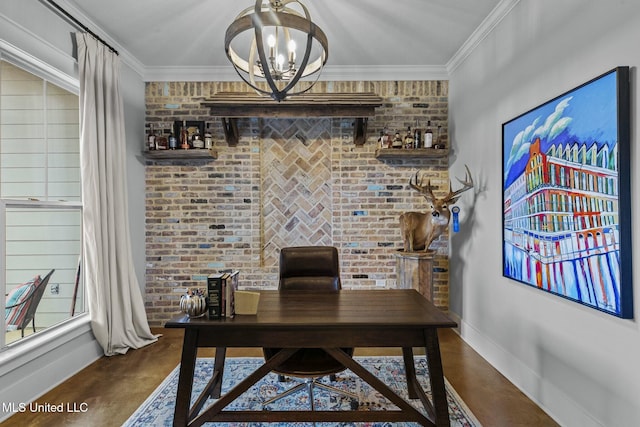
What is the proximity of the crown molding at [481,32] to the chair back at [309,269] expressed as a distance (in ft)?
7.41

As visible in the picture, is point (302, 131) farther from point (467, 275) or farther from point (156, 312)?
point (156, 312)

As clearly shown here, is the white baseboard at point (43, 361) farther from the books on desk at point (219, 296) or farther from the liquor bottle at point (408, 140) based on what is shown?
the liquor bottle at point (408, 140)

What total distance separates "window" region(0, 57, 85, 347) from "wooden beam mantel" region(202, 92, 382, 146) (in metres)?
1.24

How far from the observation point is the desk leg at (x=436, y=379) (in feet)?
5.83

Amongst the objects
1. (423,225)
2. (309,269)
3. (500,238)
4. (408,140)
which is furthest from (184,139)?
(500,238)

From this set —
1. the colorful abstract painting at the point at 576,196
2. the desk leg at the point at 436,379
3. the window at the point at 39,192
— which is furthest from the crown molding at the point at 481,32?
the window at the point at 39,192

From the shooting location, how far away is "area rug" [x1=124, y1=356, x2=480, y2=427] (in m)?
2.11

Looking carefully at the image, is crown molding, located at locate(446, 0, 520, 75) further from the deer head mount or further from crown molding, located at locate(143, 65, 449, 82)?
the deer head mount

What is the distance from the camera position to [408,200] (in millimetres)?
3912

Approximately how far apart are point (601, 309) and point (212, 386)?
2.21m

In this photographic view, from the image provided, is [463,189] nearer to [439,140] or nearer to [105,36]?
[439,140]

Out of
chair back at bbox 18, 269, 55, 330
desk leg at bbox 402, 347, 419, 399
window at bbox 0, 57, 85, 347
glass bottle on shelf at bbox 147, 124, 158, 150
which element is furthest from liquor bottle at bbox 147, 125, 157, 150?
desk leg at bbox 402, 347, 419, 399

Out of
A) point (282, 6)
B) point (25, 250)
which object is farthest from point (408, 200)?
point (25, 250)

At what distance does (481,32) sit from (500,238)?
176cm
